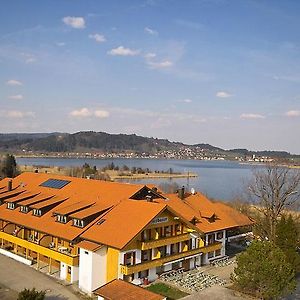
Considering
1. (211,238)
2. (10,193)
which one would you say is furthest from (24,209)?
(211,238)

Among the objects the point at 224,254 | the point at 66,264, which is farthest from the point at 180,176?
the point at 66,264

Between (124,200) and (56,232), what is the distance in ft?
16.4

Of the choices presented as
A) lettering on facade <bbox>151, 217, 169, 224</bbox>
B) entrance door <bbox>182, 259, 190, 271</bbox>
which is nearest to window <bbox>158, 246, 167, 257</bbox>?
lettering on facade <bbox>151, 217, 169, 224</bbox>

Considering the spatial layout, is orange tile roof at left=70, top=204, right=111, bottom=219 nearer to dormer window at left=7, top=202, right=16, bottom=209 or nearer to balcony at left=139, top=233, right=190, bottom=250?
balcony at left=139, top=233, right=190, bottom=250

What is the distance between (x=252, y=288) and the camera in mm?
20812

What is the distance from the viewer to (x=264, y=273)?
65.5ft

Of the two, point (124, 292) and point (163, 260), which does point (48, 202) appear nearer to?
point (163, 260)

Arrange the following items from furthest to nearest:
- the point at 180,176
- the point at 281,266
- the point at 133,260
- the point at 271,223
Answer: the point at 180,176 < the point at 271,223 < the point at 133,260 < the point at 281,266

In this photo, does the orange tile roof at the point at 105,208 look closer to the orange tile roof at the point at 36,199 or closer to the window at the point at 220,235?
the orange tile roof at the point at 36,199

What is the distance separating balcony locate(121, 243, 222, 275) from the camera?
76.5ft

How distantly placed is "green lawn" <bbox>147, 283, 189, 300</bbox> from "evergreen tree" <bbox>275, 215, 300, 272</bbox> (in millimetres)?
8078

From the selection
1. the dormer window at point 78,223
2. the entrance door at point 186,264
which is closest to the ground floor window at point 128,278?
the dormer window at point 78,223

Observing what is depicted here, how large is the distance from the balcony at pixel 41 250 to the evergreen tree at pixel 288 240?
14.0 meters

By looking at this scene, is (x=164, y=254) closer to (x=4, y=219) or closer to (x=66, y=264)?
(x=66, y=264)
